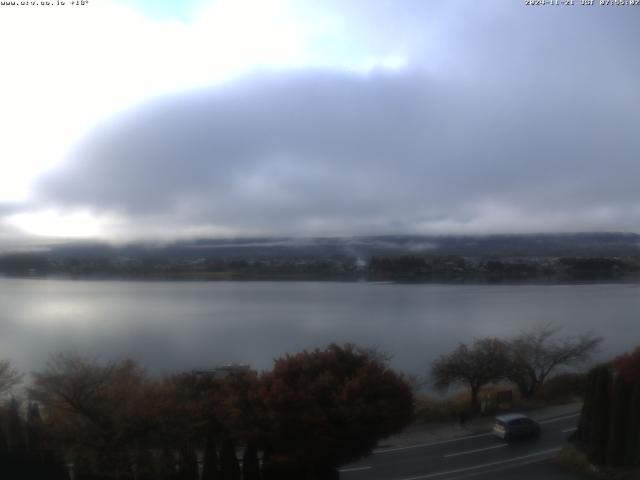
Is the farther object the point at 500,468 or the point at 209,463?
the point at 500,468

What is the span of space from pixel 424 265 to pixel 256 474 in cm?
1796

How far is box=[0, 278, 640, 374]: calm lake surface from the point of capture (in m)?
16.5

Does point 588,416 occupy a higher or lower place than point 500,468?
→ higher

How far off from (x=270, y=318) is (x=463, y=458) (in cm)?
1575

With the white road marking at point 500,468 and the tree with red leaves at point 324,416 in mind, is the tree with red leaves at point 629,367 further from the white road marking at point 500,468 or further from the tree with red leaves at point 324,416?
the tree with red leaves at point 324,416

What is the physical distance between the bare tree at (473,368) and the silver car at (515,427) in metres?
2.19

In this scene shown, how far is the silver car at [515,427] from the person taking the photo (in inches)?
359

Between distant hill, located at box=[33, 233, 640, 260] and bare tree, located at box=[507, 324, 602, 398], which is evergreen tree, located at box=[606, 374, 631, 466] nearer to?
bare tree, located at box=[507, 324, 602, 398]

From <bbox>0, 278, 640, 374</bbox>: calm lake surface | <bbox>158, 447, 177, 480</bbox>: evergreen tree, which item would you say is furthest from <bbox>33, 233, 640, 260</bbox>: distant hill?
<bbox>158, 447, 177, 480</bbox>: evergreen tree

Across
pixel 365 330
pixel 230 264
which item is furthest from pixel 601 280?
pixel 230 264

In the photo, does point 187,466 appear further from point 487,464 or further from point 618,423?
point 618,423

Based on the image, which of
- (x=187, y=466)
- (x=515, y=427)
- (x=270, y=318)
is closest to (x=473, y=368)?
(x=515, y=427)

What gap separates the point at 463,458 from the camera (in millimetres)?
8516

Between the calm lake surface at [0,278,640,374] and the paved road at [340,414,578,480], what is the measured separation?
6163 mm
